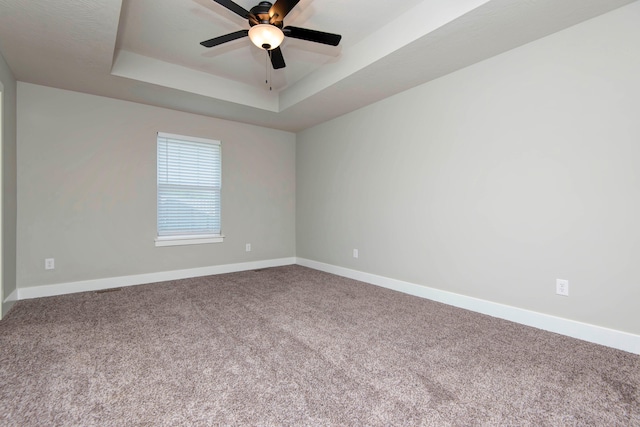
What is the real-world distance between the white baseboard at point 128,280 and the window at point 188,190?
43 centimetres

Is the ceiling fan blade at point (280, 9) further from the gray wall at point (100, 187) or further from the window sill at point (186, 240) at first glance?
the window sill at point (186, 240)

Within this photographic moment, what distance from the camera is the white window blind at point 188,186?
13.8 ft

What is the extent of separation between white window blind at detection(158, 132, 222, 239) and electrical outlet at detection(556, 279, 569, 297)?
4.16 m

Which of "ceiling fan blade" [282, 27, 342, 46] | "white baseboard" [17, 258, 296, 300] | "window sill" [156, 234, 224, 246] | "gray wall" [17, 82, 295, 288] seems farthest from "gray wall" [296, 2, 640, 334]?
"window sill" [156, 234, 224, 246]

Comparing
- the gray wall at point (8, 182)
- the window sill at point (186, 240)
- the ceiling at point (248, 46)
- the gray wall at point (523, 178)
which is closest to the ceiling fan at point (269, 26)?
the ceiling at point (248, 46)

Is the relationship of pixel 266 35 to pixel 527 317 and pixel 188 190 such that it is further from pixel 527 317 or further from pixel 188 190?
pixel 527 317

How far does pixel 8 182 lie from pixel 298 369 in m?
3.43

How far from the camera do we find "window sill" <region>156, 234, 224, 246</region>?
4160 millimetres

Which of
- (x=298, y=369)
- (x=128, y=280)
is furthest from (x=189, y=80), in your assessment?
(x=298, y=369)

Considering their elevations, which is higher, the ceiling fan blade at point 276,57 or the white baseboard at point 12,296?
the ceiling fan blade at point 276,57

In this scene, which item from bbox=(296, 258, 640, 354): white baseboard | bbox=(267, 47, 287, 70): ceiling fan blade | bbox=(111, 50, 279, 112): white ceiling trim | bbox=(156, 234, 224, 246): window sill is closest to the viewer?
bbox=(296, 258, 640, 354): white baseboard

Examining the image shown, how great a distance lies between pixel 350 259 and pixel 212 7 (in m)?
3.31

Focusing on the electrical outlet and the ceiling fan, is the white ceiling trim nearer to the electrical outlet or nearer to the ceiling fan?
the ceiling fan

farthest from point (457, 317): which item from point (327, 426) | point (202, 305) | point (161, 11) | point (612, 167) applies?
point (161, 11)
